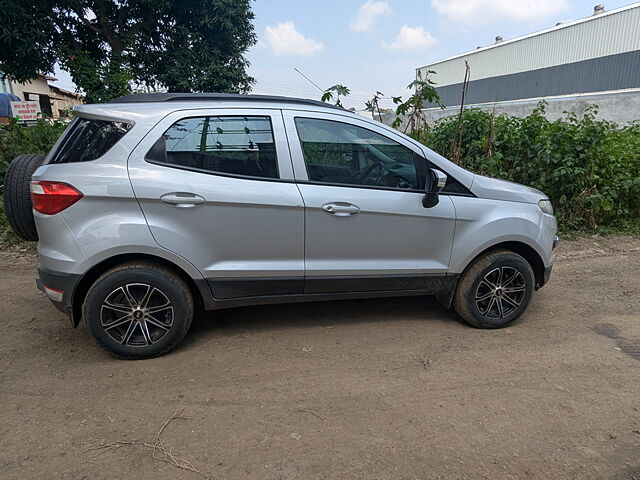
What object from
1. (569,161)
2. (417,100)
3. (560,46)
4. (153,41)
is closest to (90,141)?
(417,100)

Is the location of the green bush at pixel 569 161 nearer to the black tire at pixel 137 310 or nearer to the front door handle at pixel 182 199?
the front door handle at pixel 182 199

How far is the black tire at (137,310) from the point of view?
2.86 metres

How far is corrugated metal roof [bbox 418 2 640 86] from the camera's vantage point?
22.8 metres

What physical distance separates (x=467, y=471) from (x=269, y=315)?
216 cm

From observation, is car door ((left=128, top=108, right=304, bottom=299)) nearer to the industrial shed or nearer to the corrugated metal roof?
the industrial shed

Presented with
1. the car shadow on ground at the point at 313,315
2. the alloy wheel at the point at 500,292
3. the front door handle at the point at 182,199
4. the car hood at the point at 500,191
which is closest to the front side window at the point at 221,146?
the front door handle at the point at 182,199

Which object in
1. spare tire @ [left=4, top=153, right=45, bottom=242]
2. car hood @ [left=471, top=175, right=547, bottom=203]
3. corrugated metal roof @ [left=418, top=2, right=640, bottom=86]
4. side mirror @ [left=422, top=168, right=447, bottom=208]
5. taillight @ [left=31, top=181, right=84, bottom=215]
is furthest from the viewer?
corrugated metal roof @ [left=418, top=2, right=640, bottom=86]

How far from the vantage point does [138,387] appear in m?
2.75

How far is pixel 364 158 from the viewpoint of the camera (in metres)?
3.33

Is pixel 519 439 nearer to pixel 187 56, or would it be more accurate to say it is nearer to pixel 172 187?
pixel 172 187

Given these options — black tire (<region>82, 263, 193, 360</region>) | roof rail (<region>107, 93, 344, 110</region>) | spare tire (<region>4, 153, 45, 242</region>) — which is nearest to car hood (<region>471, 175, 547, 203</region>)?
roof rail (<region>107, 93, 344, 110</region>)

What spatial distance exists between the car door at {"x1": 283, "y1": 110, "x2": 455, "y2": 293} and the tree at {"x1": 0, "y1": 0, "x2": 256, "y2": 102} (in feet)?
39.7

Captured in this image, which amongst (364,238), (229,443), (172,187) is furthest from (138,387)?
(364,238)

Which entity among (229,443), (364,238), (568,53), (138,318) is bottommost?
(229,443)
